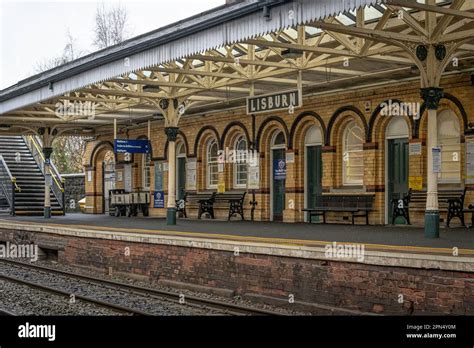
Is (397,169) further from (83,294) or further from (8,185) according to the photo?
(8,185)

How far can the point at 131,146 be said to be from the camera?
26703 mm

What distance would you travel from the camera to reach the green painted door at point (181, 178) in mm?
27719

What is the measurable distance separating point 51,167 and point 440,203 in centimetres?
1860

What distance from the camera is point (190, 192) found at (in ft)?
87.8

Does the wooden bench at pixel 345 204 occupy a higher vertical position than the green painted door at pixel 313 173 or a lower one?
lower

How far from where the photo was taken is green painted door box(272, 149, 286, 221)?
2309cm

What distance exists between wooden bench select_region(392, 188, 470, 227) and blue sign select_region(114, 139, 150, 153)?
10.6 metres

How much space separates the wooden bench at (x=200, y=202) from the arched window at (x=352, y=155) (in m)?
5.57

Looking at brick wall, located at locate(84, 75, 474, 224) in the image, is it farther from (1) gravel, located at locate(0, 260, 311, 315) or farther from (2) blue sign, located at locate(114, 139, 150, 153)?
(1) gravel, located at locate(0, 260, 311, 315)

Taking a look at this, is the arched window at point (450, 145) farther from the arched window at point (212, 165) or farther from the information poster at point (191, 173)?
the information poster at point (191, 173)

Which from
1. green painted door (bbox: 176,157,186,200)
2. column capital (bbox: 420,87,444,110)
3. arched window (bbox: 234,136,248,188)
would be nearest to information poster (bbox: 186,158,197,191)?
green painted door (bbox: 176,157,186,200)

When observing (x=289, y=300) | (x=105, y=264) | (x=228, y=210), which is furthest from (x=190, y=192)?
(x=289, y=300)

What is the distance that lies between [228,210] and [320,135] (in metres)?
4.39

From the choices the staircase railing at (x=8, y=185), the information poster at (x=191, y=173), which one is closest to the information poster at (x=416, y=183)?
the information poster at (x=191, y=173)
